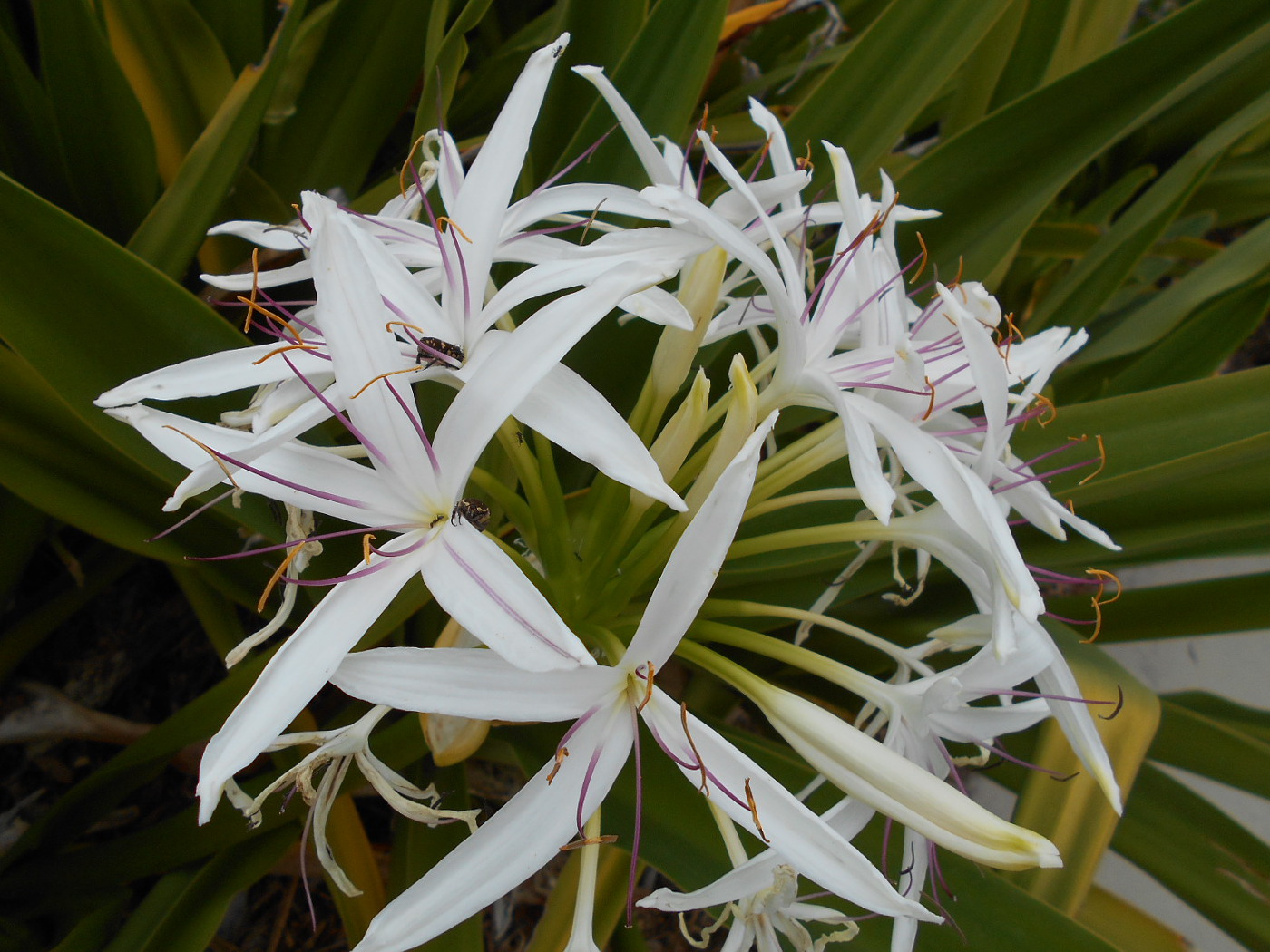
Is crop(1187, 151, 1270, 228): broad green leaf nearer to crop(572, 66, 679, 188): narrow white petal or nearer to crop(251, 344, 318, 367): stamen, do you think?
crop(572, 66, 679, 188): narrow white petal

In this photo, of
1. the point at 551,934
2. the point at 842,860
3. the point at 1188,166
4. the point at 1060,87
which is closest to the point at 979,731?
the point at 842,860

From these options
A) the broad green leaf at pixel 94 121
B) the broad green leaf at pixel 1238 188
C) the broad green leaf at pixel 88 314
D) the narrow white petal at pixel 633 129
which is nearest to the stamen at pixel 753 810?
the narrow white petal at pixel 633 129

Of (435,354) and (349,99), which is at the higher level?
(349,99)

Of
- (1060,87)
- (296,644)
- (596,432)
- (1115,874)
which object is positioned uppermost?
(1060,87)

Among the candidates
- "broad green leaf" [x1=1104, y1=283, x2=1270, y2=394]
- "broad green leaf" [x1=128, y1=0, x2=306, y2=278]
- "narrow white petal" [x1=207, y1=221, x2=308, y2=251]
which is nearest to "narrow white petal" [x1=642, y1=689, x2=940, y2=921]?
"narrow white petal" [x1=207, y1=221, x2=308, y2=251]

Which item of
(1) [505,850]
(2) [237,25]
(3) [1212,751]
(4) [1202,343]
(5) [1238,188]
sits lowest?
(1) [505,850]

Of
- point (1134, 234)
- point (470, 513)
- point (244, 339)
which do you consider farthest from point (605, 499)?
point (1134, 234)

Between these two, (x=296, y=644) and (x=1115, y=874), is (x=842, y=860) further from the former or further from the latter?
(x=1115, y=874)

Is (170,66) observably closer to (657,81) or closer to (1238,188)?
(657,81)
